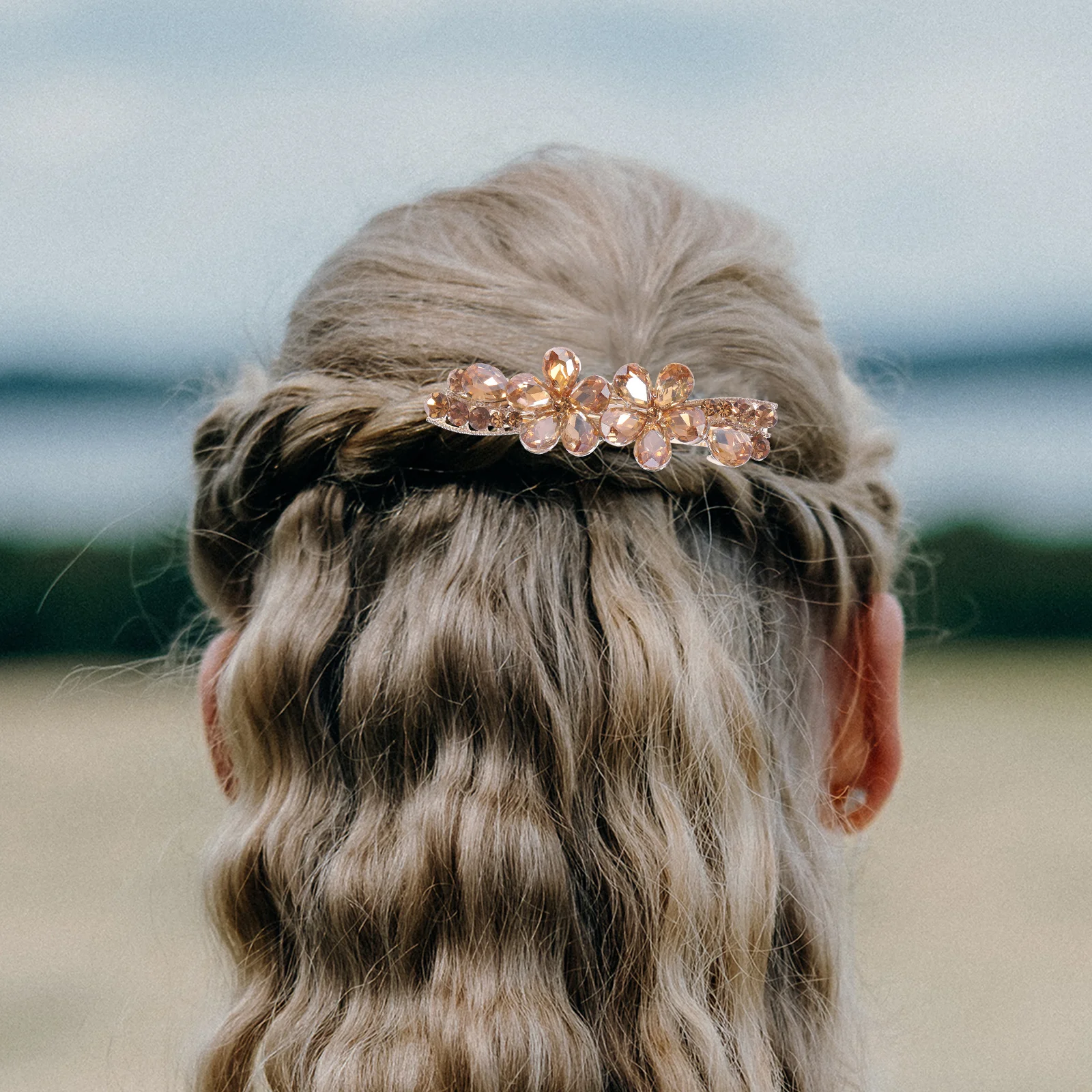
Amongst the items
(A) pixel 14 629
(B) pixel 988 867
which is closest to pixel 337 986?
(B) pixel 988 867

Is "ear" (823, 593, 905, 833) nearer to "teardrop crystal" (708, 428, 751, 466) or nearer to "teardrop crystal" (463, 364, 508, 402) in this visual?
"teardrop crystal" (708, 428, 751, 466)

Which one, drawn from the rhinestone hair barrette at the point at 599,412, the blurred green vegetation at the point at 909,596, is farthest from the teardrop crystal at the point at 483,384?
the blurred green vegetation at the point at 909,596

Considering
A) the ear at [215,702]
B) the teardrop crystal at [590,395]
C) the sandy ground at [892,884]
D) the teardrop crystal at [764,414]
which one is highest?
the teardrop crystal at [590,395]

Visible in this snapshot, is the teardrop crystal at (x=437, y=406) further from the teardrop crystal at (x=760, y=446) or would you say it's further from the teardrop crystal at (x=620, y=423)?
the teardrop crystal at (x=760, y=446)

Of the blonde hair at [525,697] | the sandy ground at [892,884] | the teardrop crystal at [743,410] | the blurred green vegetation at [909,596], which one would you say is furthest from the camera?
the blurred green vegetation at [909,596]

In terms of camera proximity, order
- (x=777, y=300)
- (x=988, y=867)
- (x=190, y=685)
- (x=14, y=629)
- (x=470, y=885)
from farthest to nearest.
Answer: (x=14, y=629)
(x=988, y=867)
(x=190, y=685)
(x=777, y=300)
(x=470, y=885)

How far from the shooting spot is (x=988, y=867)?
10.4m

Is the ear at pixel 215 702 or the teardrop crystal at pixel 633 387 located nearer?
the teardrop crystal at pixel 633 387

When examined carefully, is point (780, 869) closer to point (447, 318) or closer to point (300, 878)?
point (300, 878)

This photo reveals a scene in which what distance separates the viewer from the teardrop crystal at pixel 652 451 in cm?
99

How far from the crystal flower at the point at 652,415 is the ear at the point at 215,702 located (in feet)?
1.38

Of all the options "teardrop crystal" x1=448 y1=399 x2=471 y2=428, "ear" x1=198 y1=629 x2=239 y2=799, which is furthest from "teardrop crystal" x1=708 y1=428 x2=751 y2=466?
"ear" x1=198 y1=629 x2=239 y2=799

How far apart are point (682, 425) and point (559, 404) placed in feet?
0.35

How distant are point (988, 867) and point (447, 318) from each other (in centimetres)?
1060
